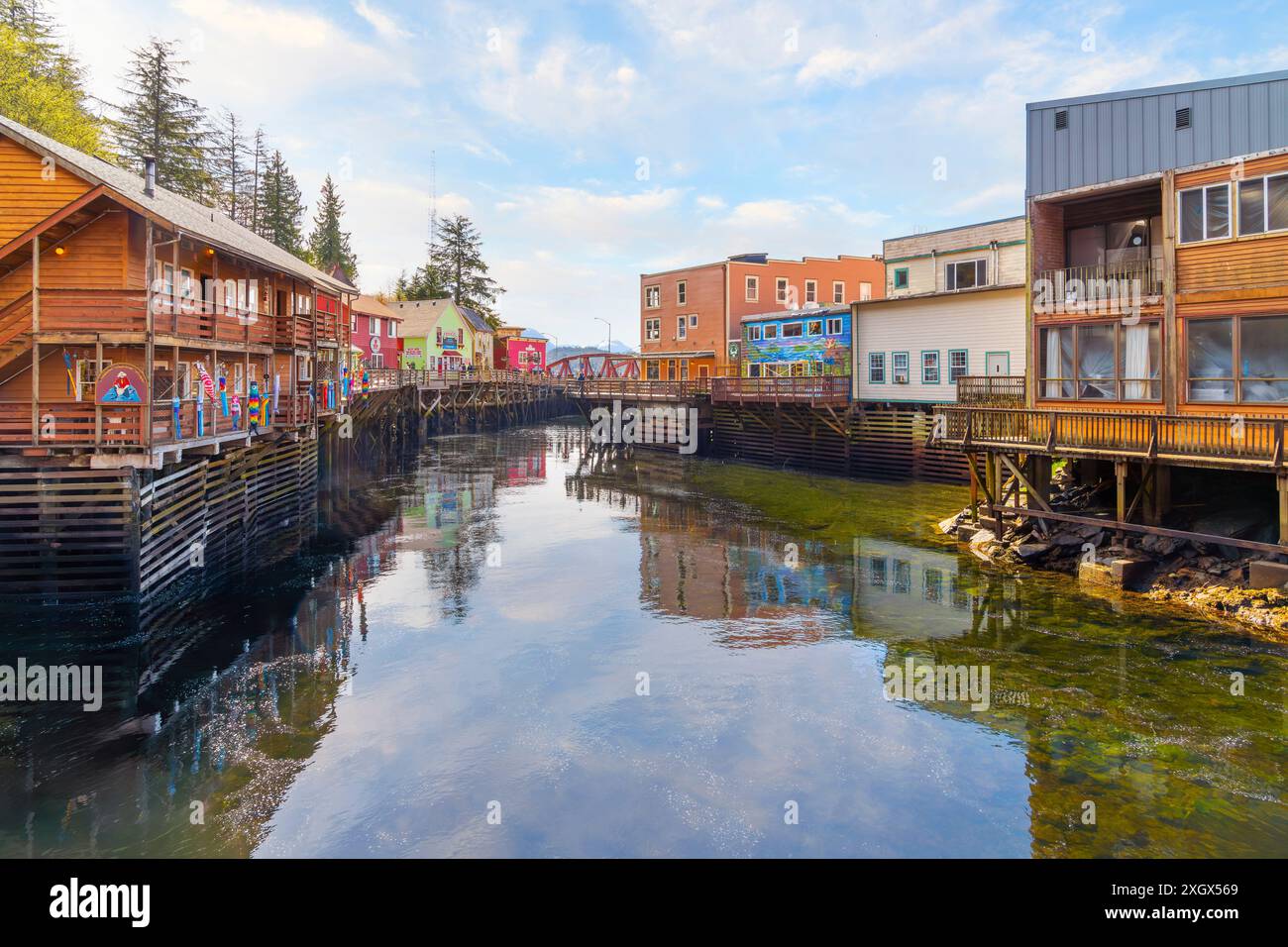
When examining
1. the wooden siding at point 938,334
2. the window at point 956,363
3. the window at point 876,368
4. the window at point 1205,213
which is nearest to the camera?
the window at point 1205,213

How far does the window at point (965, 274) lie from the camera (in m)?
40.1

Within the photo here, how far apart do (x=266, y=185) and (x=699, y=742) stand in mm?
83959

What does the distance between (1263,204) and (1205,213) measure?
1.18 meters

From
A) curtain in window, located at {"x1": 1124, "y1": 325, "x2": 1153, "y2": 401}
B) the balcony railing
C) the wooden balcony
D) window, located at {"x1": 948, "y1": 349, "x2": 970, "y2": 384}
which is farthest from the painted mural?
curtain in window, located at {"x1": 1124, "y1": 325, "x2": 1153, "y2": 401}

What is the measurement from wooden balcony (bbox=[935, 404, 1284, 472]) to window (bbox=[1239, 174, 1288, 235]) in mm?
4222

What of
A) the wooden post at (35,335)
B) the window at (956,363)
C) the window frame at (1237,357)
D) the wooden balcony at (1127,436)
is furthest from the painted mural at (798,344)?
the wooden post at (35,335)

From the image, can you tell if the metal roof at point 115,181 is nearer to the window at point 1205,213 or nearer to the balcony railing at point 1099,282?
the balcony railing at point 1099,282

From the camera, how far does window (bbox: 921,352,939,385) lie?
1531 inches

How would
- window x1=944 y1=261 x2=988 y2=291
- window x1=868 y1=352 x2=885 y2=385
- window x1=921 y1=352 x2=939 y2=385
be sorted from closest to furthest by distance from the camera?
window x1=921 y1=352 x2=939 y2=385
window x1=944 y1=261 x2=988 y2=291
window x1=868 y1=352 x2=885 y2=385

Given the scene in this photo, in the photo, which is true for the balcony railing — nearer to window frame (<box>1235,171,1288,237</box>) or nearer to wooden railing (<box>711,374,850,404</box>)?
window frame (<box>1235,171,1288,237</box>)

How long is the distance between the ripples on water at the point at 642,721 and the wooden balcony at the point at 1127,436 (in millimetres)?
3345

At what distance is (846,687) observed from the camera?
47.4ft
